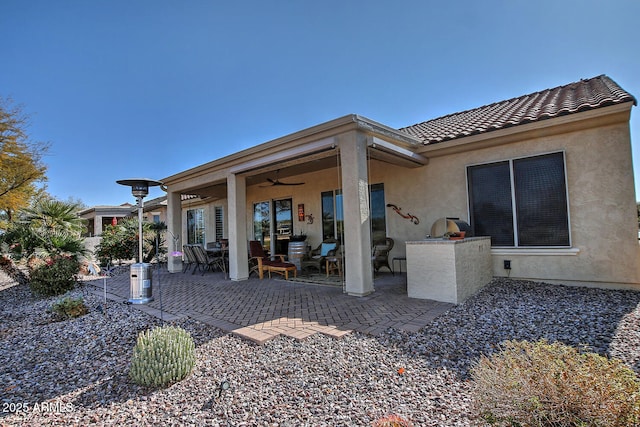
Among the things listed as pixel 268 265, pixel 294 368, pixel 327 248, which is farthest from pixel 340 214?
pixel 294 368

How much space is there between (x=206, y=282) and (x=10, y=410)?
18.9 ft

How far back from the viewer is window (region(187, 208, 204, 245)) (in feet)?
54.5

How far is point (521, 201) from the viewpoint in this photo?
A: 6.64 metres

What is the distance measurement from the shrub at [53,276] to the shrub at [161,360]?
6541 millimetres

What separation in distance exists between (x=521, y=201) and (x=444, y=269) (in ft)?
9.33

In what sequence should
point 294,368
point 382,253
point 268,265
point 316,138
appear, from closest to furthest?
1. point 294,368
2. point 316,138
3. point 382,253
4. point 268,265

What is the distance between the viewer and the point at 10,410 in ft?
8.91

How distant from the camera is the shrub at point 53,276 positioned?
761 cm

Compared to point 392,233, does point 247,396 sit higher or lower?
lower

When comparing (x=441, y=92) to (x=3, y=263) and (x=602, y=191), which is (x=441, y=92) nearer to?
(x=602, y=191)

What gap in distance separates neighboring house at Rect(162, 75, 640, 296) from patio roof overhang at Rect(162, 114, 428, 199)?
3 cm

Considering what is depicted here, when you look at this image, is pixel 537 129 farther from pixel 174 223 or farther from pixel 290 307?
pixel 174 223

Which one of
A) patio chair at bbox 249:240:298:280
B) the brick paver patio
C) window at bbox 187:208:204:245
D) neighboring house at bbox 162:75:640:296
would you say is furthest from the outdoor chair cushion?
window at bbox 187:208:204:245

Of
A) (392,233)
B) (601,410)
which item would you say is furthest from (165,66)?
(601,410)
